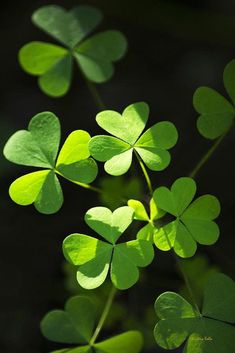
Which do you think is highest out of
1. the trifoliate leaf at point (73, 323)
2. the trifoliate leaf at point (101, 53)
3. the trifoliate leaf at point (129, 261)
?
the trifoliate leaf at point (101, 53)

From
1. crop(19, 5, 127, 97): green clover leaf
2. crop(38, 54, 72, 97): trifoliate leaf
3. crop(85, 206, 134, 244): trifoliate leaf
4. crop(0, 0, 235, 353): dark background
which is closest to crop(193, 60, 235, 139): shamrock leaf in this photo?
crop(85, 206, 134, 244): trifoliate leaf

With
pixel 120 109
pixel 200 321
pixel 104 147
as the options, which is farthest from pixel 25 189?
pixel 120 109

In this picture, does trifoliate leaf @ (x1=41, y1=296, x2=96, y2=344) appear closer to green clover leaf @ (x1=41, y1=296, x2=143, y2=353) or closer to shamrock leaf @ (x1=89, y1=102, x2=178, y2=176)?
green clover leaf @ (x1=41, y1=296, x2=143, y2=353)

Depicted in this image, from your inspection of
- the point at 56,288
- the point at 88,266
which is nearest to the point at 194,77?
the point at 56,288

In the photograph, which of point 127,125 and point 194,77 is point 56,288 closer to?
point 127,125

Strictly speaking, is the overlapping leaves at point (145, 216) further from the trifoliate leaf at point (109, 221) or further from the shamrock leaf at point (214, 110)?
the shamrock leaf at point (214, 110)

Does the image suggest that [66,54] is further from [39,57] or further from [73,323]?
[73,323]

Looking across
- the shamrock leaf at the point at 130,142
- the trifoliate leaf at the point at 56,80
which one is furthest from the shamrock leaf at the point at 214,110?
the trifoliate leaf at the point at 56,80
